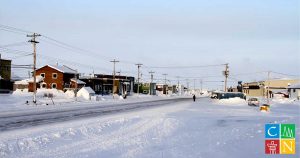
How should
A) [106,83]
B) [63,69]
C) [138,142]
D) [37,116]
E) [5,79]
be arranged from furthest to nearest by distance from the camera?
[106,83], [5,79], [63,69], [37,116], [138,142]

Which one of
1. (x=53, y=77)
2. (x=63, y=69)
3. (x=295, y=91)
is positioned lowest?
(x=295, y=91)

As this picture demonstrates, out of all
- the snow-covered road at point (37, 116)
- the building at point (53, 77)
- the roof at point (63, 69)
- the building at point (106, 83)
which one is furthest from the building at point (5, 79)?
the snow-covered road at point (37, 116)

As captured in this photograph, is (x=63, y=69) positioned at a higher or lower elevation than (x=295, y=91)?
higher

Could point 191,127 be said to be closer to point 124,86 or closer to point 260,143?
point 260,143

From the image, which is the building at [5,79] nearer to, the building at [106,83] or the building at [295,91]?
the building at [106,83]

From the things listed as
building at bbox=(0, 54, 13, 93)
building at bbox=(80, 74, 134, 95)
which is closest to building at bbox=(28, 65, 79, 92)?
building at bbox=(0, 54, 13, 93)

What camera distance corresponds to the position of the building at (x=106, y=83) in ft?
356

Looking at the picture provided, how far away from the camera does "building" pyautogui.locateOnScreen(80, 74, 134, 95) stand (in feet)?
356

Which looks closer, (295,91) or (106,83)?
(295,91)

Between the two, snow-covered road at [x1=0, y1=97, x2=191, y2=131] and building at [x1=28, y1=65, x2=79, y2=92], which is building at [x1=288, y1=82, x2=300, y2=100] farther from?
snow-covered road at [x1=0, y1=97, x2=191, y2=131]

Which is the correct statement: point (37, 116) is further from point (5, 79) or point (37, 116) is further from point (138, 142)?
point (5, 79)

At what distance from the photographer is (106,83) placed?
116 meters

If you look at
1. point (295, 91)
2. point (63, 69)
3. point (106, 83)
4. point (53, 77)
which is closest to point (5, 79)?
point (53, 77)

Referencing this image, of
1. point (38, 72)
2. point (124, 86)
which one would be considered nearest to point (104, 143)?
point (38, 72)
